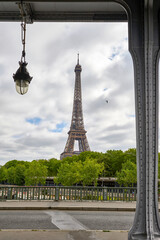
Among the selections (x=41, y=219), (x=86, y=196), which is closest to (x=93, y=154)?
(x=86, y=196)

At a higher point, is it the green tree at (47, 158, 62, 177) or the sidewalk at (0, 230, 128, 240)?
the sidewalk at (0, 230, 128, 240)

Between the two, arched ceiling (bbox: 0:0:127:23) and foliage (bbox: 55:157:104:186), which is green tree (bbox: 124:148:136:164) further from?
arched ceiling (bbox: 0:0:127:23)

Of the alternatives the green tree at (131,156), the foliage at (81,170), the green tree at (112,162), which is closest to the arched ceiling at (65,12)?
the foliage at (81,170)

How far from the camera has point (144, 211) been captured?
4535 mm

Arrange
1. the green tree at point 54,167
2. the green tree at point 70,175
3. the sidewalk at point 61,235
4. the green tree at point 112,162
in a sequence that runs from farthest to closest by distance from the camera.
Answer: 1. the green tree at point 54,167
2. the green tree at point 112,162
3. the green tree at point 70,175
4. the sidewalk at point 61,235

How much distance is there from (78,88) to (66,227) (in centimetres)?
7624

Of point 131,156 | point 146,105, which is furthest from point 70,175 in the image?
point 146,105

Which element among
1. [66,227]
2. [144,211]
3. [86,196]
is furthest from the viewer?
[86,196]

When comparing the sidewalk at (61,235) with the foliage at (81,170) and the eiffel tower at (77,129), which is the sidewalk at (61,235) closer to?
the foliage at (81,170)

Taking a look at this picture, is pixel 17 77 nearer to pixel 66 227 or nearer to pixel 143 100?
pixel 143 100

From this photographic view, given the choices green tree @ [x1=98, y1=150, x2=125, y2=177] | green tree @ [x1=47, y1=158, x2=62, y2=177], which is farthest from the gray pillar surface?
green tree @ [x1=47, y1=158, x2=62, y2=177]

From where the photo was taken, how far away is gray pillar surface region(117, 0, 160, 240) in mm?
4516

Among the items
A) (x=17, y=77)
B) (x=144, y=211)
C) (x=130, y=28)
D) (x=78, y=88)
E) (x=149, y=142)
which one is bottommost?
(x=144, y=211)

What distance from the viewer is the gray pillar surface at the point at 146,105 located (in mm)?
4516
